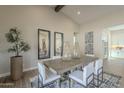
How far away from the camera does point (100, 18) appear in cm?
451

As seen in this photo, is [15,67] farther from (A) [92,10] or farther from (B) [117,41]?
(B) [117,41]

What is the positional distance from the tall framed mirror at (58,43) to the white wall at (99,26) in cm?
163

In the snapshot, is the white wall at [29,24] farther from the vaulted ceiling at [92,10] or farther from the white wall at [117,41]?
the white wall at [117,41]

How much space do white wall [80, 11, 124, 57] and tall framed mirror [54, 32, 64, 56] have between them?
1.63 meters

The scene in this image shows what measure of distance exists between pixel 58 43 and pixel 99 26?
2387 millimetres

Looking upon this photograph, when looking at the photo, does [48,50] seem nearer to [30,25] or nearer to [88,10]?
[30,25]

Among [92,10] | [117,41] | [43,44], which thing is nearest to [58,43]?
[43,44]

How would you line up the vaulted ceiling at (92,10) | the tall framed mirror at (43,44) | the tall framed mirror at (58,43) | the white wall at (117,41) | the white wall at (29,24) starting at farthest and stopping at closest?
the white wall at (117,41), the tall framed mirror at (58,43), the tall framed mirror at (43,44), the vaulted ceiling at (92,10), the white wall at (29,24)

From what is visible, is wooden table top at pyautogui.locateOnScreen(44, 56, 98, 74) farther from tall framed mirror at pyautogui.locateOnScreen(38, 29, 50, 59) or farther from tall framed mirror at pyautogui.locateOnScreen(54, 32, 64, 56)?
tall framed mirror at pyautogui.locateOnScreen(54, 32, 64, 56)

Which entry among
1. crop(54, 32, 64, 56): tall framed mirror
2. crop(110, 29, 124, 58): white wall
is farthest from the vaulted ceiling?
crop(110, 29, 124, 58): white wall

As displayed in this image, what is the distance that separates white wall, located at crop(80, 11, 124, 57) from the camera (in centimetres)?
380

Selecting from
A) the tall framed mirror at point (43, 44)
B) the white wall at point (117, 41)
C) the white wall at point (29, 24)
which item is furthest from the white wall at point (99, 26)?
the white wall at point (117, 41)

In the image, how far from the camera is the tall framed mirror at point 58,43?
175 inches

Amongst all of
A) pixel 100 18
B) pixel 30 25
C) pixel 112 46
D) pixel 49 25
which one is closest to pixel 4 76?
pixel 30 25
